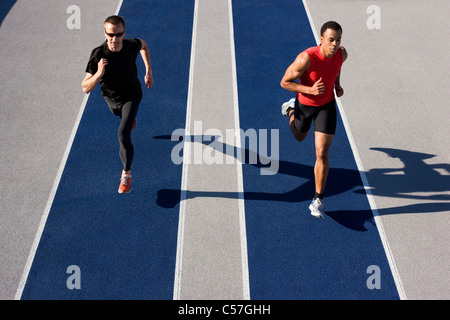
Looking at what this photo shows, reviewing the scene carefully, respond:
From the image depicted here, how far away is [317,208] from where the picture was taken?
4887mm

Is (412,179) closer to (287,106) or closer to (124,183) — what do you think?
(287,106)

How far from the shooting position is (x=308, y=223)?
4.89m

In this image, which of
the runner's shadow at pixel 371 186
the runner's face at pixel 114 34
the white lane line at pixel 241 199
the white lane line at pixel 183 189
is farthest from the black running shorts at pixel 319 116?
the runner's face at pixel 114 34

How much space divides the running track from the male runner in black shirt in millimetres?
511

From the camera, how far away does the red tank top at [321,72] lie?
4.50 m

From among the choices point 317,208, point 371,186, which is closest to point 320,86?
point 317,208

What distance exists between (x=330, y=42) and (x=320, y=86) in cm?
44

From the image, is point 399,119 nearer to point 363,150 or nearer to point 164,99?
point 363,150

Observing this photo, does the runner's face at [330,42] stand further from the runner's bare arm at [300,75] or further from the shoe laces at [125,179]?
the shoe laces at [125,179]

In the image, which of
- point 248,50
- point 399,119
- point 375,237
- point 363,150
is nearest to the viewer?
point 375,237

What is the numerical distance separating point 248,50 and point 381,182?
359 cm

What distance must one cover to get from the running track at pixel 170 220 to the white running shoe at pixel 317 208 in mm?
72
